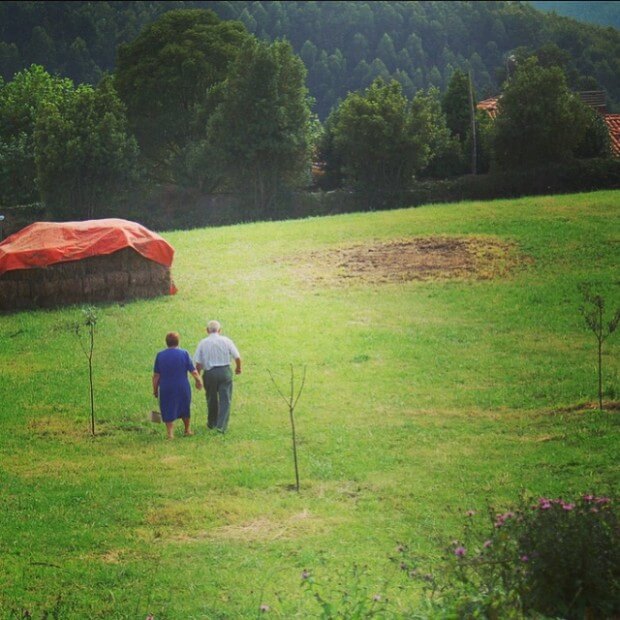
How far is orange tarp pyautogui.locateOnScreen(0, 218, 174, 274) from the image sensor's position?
2900 cm

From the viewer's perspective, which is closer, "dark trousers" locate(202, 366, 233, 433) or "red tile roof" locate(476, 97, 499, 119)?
"dark trousers" locate(202, 366, 233, 433)

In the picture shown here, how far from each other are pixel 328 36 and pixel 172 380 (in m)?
90.2

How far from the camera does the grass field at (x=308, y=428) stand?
1182 cm

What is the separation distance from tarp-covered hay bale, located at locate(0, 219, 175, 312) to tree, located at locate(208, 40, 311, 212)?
19.2 meters

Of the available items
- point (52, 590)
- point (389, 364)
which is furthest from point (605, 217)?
point (52, 590)

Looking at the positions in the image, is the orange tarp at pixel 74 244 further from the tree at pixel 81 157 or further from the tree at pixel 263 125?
the tree at pixel 81 157

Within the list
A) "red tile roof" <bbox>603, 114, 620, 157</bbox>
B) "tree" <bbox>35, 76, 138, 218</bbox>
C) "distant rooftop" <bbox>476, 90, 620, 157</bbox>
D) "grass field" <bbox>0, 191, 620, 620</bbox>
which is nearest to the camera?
"grass field" <bbox>0, 191, 620, 620</bbox>

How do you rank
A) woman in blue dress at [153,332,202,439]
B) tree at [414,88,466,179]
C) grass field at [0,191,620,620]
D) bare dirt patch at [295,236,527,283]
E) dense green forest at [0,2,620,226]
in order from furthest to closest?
tree at [414,88,466,179] < dense green forest at [0,2,620,226] < bare dirt patch at [295,236,527,283] < woman in blue dress at [153,332,202,439] < grass field at [0,191,620,620]

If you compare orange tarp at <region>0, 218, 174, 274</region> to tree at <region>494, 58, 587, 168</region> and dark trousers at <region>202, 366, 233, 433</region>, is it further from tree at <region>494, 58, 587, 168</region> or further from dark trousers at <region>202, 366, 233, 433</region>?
tree at <region>494, 58, 587, 168</region>

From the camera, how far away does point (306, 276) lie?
102 feet

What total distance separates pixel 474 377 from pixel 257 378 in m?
4.57

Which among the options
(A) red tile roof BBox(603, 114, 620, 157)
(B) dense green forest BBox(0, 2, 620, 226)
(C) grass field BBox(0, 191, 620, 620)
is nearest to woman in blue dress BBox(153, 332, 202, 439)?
(C) grass field BBox(0, 191, 620, 620)

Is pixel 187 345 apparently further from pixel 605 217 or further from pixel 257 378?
pixel 605 217

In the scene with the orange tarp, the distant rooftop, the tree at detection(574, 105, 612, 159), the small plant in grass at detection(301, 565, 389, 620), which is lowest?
the small plant in grass at detection(301, 565, 389, 620)
